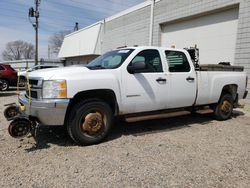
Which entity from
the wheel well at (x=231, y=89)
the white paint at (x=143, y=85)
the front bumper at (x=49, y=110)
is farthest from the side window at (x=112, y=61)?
the wheel well at (x=231, y=89)

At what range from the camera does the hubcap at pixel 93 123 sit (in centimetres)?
420

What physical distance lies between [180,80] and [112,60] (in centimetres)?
169

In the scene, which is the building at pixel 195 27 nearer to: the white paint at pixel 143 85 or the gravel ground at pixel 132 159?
the white paint at pixel 143 85

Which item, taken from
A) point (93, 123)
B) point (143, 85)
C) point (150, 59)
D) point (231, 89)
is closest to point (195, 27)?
point (231, 89)

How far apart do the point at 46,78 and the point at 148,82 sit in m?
2.10

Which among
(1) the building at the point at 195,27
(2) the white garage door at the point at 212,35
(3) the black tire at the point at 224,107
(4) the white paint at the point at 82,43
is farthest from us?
(4) the white paint at the point at 82,43

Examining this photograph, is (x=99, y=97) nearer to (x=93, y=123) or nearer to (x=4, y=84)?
(x=93, y=123)

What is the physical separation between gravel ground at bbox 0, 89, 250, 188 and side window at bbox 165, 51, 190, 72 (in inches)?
59.1

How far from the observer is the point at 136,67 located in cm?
455

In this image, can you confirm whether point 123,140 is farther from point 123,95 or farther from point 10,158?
point 10,158

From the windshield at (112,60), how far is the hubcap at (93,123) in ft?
3.55

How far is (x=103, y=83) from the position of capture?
167 inches

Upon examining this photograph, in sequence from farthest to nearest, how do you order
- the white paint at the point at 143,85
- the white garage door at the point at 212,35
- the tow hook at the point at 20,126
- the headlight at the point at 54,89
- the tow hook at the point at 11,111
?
the white garage door at the point at 212,35 < the tow hook at the point at 11,111 < the white paint at the point at 143,85 < the headlight at the point at 54,89 < the tow hook at the point at 20,126

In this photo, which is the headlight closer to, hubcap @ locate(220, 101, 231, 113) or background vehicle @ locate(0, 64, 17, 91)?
hubcap @ locate(220, 101, 231, 113)
